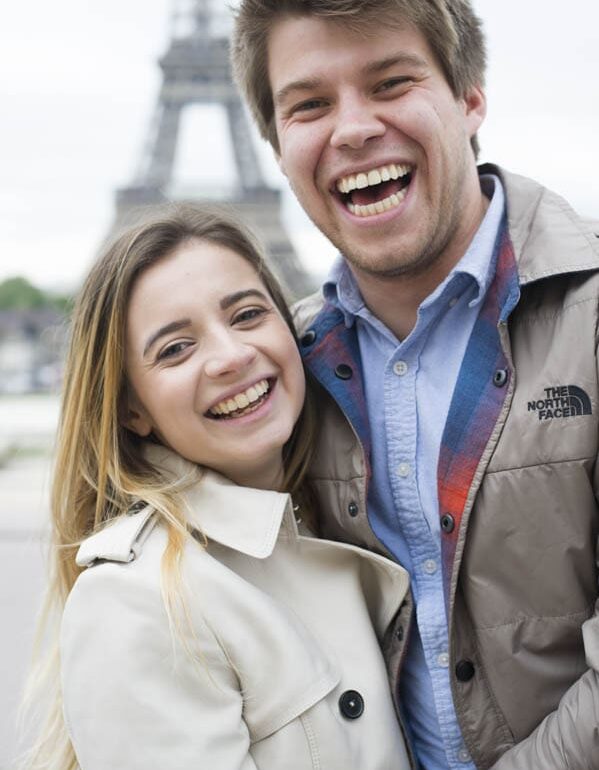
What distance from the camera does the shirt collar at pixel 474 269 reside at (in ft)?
7.03

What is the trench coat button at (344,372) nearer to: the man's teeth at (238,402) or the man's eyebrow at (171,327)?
the man's teeth at (238,402)

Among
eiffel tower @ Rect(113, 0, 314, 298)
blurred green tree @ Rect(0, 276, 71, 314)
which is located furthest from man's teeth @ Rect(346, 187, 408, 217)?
blurred green tree @ Rect(0, 276, 71, 314)

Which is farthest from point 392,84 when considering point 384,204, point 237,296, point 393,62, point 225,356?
point 225,356

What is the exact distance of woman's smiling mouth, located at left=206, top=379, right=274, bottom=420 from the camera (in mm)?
2143

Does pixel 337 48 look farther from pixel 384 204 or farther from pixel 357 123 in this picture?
pixel 384 204

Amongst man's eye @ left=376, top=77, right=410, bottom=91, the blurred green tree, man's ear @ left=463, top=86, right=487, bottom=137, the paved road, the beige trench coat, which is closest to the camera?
the beige trench coat

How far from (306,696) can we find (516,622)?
476 millimetres

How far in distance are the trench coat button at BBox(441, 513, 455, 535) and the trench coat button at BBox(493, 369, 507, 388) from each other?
30 cm

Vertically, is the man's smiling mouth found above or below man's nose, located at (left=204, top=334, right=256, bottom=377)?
above

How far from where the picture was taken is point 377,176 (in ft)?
7.45

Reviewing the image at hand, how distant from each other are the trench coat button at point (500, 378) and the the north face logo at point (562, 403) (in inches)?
3.0

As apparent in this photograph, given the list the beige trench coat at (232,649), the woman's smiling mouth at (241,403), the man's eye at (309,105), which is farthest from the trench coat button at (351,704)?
the man's eye at (309,105)

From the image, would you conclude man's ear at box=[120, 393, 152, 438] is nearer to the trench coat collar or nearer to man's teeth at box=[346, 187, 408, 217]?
the trench coat collar

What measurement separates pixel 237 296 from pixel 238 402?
26 cm
